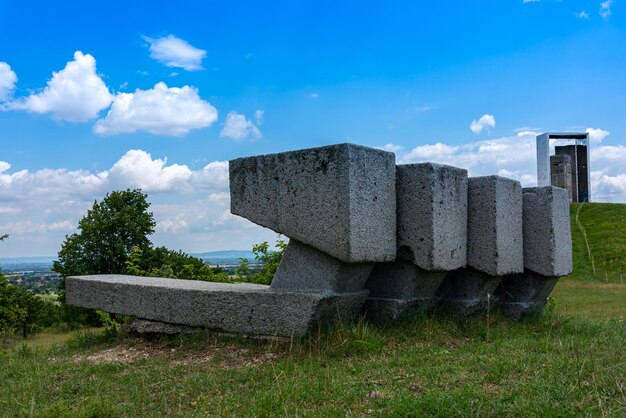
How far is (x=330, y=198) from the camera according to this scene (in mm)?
5445

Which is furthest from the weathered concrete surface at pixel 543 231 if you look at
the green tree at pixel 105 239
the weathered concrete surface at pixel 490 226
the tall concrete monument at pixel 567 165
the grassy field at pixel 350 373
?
the tall concrete monument at pixel 567 165

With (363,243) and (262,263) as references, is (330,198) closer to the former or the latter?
(363,243)

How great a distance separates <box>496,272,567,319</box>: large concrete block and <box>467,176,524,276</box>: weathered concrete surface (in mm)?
782

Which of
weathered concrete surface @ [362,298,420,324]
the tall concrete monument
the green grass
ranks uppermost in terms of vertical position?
the tall concrete monument

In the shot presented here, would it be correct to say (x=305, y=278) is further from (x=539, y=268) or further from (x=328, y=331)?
(x=539, y=268)

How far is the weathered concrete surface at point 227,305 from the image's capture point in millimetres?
5609

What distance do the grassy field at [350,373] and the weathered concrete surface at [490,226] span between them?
0.69 meters

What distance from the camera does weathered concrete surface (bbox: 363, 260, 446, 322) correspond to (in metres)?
6.12

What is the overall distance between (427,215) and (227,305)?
2.26 metres

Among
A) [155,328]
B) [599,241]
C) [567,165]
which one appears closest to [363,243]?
[155,328]

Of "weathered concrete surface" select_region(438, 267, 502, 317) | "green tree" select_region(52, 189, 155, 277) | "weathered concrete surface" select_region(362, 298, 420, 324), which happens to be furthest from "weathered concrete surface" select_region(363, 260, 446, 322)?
"green tree" select_region(52, 189, 155, 277)

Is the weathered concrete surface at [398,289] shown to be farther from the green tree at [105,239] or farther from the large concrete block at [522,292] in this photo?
the green tree at [105,239]

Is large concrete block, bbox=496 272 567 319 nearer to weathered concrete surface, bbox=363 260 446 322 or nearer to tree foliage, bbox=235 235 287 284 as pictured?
weathered concrete surface, bbox=363 260 446 322

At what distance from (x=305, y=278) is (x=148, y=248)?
54.2 ft
